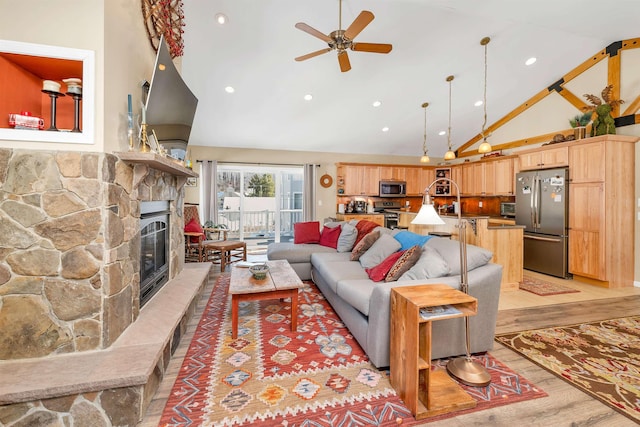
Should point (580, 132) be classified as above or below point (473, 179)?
above

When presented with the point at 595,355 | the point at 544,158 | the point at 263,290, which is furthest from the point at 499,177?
the point at 263,290

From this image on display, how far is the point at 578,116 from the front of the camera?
4.83 metres

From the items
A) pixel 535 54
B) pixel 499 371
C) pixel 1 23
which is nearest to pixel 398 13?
pixel 535 54

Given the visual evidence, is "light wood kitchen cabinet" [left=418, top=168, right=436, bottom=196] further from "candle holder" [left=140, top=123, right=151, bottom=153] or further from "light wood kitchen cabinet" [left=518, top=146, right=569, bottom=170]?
"candle holder" [left=140, top=123, right=151, bottom=153]

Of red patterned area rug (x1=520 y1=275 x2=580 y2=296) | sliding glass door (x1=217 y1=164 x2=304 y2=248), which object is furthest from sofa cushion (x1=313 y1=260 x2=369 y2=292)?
sliding glass door (x1=217 y1=164 x2=304 y2=248)

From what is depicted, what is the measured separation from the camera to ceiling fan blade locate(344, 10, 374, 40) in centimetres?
251

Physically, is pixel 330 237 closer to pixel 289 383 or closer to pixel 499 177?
pixel 289 383

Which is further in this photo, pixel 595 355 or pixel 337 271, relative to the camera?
pixel 337 271

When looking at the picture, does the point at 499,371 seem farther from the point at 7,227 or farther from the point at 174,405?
the point at 7,227

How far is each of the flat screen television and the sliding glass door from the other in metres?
4.18

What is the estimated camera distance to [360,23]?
2627mm

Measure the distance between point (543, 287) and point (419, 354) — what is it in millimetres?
3594

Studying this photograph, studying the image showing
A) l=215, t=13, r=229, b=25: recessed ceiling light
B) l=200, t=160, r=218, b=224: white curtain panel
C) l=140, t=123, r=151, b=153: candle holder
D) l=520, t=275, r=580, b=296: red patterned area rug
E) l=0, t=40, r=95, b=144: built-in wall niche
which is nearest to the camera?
l=0, t=40, r=95, b=144: built-in wall niche

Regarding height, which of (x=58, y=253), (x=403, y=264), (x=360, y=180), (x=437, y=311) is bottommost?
(x=437, y=311)
